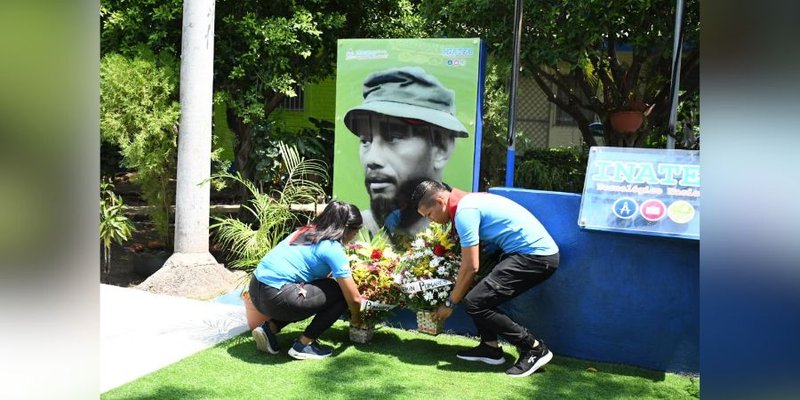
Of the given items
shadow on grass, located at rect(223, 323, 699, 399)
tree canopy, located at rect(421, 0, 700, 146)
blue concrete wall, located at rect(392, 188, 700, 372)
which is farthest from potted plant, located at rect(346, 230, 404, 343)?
tree canopy, located at rect(421, 0, 700, 146)

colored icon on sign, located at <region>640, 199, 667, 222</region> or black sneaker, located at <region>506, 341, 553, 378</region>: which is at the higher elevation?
colored icon on sign, located at <region>640, 199, 667, 222</region>

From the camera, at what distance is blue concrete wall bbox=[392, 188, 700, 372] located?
4.93 metres

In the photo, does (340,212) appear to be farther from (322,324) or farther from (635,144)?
(635,144)

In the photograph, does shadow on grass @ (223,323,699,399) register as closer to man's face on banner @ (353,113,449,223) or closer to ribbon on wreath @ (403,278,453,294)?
ribbon on wreath @ (403,278,453,294)

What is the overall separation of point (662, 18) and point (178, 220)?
20.6ft

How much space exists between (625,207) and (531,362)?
1.22 meters

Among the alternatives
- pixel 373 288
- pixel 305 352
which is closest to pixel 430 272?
pixel 373 288

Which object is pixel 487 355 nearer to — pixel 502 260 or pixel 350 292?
pixel 502 260

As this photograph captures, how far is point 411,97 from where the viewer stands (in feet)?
22.5

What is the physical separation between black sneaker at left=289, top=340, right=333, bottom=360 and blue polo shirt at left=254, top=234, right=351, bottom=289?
475 millimetres

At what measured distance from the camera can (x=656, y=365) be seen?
5.08 m
